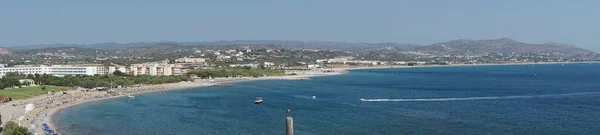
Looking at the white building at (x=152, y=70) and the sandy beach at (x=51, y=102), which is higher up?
the white building at (x=152, y=70)

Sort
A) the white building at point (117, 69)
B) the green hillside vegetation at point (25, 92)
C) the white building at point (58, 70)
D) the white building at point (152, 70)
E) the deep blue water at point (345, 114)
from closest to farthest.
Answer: the deep blue water at point (345, 114), the green hillside vegetation at point (25, 92), the white building at point (58, 70), the white building at point (117, 69), the white building at point (152, 70)

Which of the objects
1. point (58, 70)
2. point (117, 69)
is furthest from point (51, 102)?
point (58, 70)

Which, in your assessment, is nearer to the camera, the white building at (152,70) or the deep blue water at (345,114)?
the deep blue water at (345,114)

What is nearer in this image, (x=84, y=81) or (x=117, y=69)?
(x=84, y=81)

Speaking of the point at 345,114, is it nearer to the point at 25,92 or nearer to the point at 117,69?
the point at 25,92

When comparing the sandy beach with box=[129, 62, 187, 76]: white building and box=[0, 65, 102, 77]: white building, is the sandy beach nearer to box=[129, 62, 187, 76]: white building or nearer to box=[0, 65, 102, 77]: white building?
box=[129, 62, 187, 76]: white building

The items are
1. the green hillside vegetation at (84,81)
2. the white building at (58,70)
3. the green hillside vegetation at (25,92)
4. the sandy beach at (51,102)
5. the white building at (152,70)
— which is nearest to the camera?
the sandy beach at (51,102)

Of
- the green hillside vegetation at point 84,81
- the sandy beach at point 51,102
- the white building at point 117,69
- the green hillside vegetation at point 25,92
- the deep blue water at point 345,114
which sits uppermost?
the white building at point 117,69

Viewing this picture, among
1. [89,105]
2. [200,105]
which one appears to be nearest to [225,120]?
[200,105]

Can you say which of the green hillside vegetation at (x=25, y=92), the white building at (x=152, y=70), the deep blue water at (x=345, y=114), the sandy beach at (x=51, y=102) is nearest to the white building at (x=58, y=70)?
the white building at (x=152, y=70)

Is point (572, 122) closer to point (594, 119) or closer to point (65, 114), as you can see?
point (594, 119)

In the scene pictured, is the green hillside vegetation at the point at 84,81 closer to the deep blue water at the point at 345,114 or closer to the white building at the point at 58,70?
the white building at the point at 58,70

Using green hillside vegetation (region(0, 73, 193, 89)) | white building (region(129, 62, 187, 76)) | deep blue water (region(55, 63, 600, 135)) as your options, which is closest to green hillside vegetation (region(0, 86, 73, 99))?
green hillside vegetation (region(0, 73, 193, 89))
